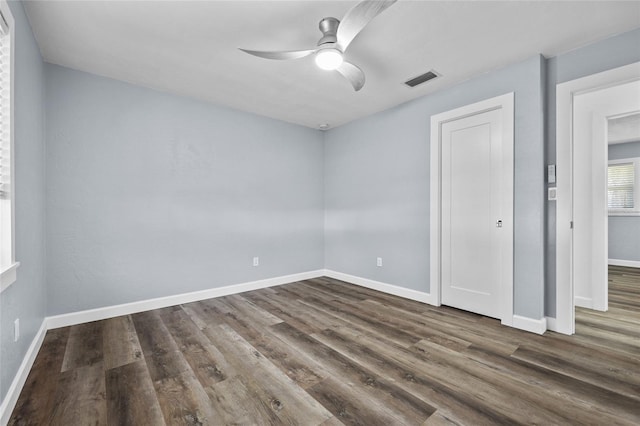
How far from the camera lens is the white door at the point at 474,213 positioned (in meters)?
2.87

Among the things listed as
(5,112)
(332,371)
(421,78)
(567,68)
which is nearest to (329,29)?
(421,78)

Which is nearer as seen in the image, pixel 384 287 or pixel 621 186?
pixel 384 287

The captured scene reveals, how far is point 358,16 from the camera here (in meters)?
1.72

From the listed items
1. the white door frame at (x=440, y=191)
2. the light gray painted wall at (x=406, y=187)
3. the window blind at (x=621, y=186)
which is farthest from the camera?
the window blind at (x=621, y=186)

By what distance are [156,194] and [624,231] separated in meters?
8.15

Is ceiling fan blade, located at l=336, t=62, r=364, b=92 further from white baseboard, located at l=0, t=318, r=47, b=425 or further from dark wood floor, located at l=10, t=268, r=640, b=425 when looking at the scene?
white baseboard, located at l=0, t=318, r=47, b=425

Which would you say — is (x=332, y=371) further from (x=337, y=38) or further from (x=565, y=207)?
(x=565, y=207)

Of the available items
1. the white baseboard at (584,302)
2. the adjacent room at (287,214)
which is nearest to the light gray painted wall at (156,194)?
the adjacent room at (287,214)

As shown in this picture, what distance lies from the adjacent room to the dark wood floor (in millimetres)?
19

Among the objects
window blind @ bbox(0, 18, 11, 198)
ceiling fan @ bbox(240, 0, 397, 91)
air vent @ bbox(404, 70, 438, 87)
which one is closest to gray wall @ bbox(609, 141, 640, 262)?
air vent @ bbox(404, 70, 438, 87)

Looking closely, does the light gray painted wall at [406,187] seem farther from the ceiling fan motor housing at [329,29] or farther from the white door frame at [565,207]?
the ceiling fan motor housing at [329,29]

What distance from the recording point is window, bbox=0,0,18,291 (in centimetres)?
162

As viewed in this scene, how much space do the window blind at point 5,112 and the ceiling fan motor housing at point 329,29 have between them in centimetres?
190

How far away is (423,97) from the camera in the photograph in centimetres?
349
